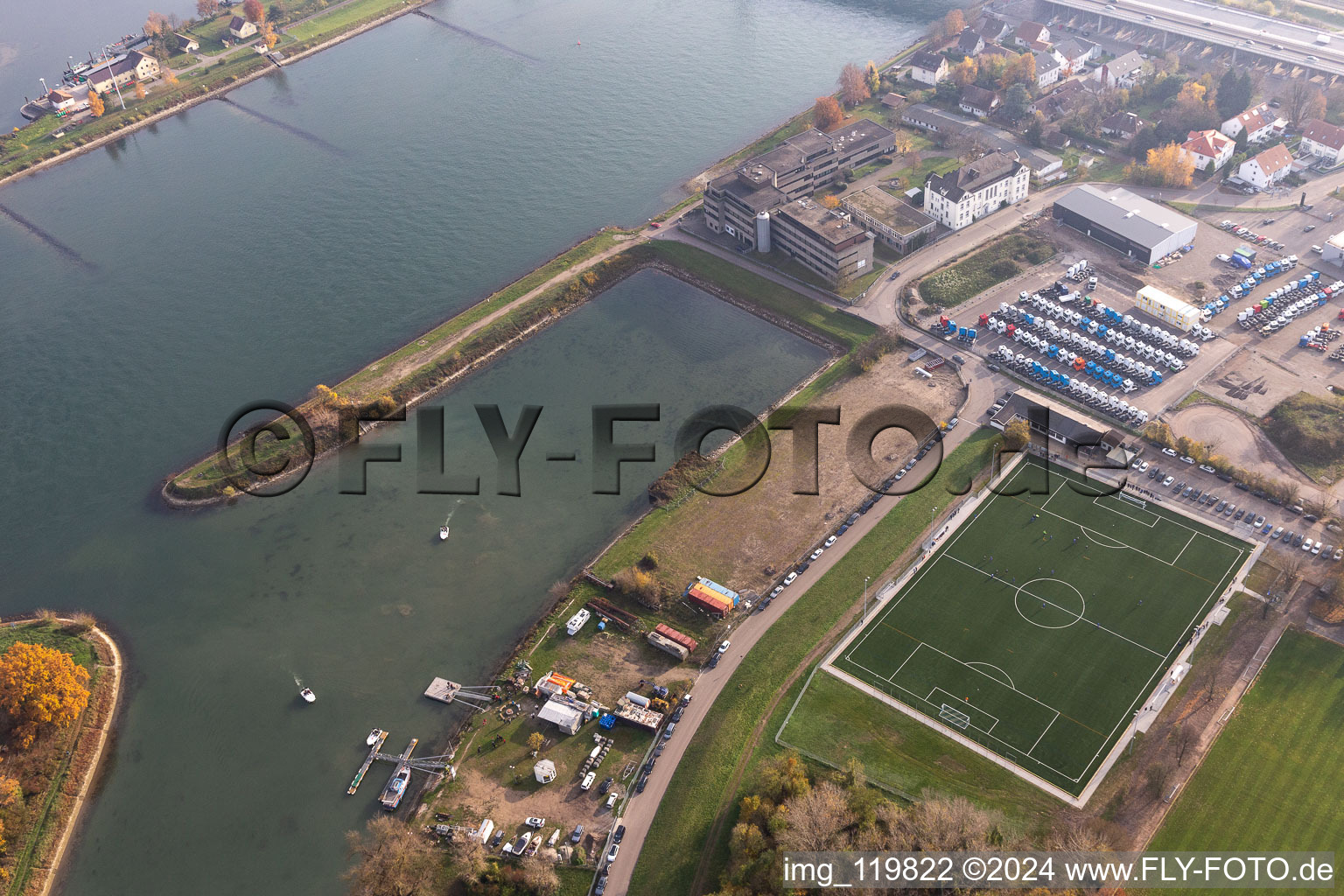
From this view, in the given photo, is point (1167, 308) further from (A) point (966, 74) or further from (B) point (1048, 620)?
(A) point (966, 74)

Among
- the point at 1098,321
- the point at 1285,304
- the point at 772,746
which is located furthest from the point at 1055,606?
the point at 1285,304

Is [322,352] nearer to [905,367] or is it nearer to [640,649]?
[640,649]

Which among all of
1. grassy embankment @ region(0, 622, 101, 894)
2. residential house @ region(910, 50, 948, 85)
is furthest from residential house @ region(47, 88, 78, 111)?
residential house @ region(910, 50, 948, 85)

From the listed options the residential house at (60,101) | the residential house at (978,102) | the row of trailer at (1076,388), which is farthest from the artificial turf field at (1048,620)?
the residential house at (60,101)

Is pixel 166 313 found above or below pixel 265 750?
above

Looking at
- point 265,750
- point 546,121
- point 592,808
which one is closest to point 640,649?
point 592,808

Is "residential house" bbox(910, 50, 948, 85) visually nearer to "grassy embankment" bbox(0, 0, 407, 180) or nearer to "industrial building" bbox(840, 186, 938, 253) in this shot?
"industrial building" bbox(840, 186, 938, 253)
